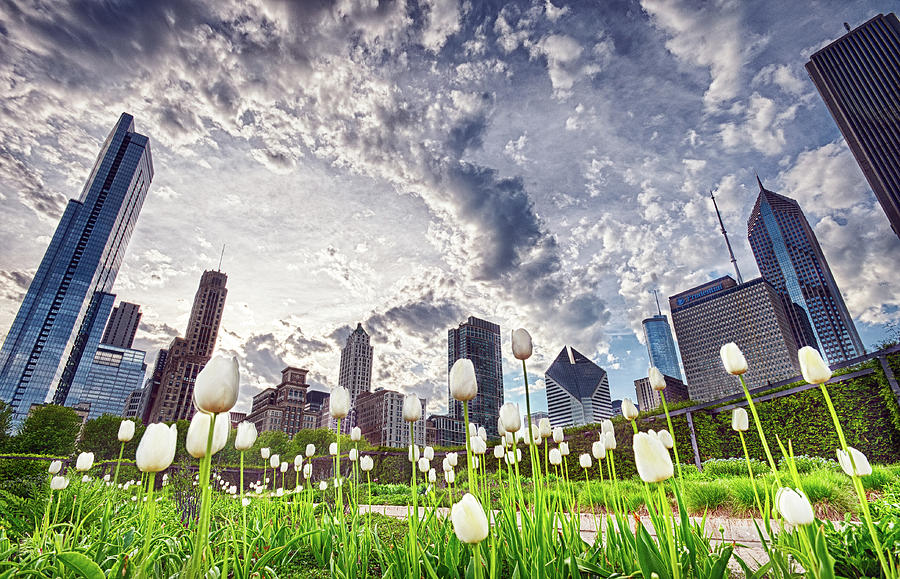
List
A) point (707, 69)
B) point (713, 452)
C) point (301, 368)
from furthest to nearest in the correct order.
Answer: point (301, 368)
point (707, 69)
point (713, 452)

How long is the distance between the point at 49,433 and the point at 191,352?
73.6 m

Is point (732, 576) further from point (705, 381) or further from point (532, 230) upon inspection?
point (705, 381)

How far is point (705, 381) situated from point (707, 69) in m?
126

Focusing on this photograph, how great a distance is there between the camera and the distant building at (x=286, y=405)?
9869 cm

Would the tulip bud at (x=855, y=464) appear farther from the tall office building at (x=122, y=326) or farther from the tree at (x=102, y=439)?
the tall office building at (x=122, y=326)

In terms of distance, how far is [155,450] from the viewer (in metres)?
1.68

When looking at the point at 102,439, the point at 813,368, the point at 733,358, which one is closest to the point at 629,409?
the point at 733,358

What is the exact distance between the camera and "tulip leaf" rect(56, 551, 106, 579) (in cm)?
169

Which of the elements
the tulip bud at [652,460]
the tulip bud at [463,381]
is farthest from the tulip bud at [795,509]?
the tulip bud at [463,381]

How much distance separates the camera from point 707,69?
1557cm

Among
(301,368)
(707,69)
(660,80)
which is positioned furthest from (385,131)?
(301,368)

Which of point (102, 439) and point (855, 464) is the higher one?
point (102, 439)

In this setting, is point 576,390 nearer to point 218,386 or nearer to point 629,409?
point 629,409

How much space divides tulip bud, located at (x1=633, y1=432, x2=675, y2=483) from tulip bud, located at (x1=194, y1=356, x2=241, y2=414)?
170 centimetres
